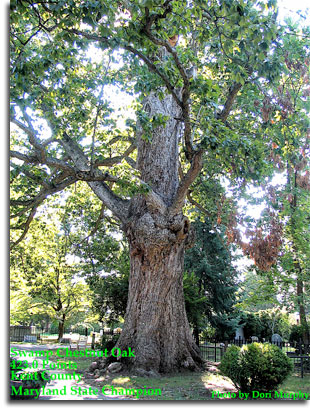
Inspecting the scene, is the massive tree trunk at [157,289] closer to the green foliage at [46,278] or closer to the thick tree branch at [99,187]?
the thick tree branch at [99,187]

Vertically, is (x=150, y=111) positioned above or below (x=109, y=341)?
above

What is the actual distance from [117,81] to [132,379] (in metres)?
5.06

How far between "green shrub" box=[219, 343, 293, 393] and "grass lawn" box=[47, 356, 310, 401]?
40cm

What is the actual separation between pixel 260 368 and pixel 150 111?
5.18 m

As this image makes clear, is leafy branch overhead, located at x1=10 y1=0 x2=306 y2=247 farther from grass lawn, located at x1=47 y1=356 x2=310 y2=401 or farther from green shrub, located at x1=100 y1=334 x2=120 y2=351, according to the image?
green shrub, located at x1=100 y1=334 x2=120 y2=351

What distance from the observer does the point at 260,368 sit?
4164mm

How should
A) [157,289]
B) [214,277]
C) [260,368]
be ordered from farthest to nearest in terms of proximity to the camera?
1. [214,277]
2. [157,289]
3. [260,368]

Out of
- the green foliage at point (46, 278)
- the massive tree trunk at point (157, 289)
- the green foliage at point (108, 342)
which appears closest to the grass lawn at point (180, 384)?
the massive tree trunk at point (157, 289)

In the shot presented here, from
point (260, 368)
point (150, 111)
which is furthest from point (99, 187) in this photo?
point (260, 368)

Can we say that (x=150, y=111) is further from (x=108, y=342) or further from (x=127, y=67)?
(x=108, y=342)

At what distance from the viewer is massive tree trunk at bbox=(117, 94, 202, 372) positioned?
595cm

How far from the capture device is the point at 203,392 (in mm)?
4801

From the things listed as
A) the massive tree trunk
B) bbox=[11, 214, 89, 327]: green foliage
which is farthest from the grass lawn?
bbox=[11, 214, 89, 327]: green foliage

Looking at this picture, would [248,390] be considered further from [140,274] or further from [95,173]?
[95,173]
